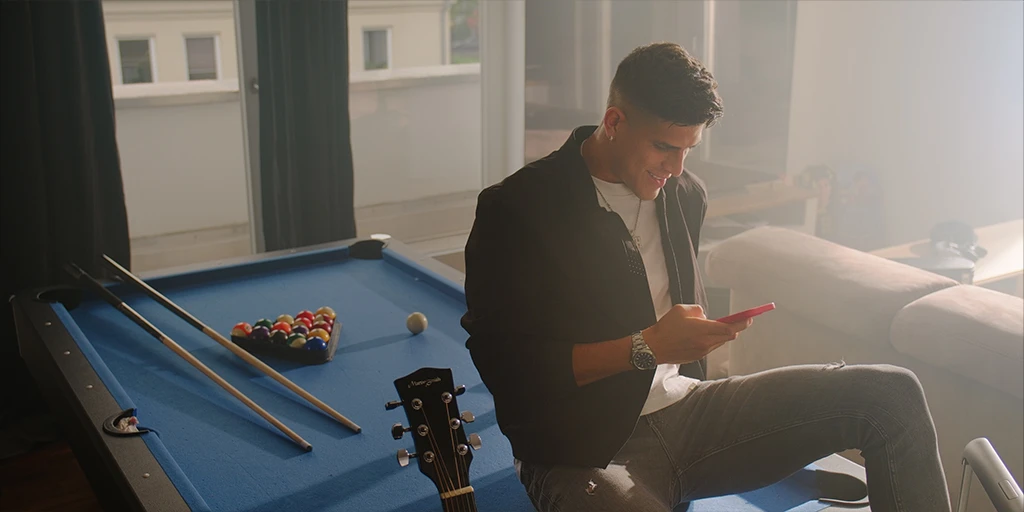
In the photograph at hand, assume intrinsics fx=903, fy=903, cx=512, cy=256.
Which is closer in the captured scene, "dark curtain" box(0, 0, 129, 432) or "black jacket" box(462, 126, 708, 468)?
"black jacket" box(462, 126, 708, 468)

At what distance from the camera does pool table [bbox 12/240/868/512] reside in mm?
1812

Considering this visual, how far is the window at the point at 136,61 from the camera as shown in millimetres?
4910

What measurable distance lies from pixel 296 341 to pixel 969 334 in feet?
5.67

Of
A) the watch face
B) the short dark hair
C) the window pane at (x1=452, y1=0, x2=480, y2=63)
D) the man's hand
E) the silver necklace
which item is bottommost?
the watch face

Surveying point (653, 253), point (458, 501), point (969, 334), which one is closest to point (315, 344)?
point (458, 501)

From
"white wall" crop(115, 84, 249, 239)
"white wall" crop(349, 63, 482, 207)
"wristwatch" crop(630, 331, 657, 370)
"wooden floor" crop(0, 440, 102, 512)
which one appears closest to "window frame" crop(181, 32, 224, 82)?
"white wall" crop(115, 84, 249, 239)

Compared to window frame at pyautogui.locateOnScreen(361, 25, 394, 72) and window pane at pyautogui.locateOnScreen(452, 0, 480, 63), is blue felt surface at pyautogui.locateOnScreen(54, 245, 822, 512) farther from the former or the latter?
window pane at pyautogui.locateOnScreen(452, 0, 480, 63)

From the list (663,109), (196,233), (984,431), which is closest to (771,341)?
(984,431)

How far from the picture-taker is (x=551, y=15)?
453 centimetres

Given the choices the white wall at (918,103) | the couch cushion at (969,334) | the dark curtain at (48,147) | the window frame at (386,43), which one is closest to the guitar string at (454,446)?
the couch cushion at (969,334)

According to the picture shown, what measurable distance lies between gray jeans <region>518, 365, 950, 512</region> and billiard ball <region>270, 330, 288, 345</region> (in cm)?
99

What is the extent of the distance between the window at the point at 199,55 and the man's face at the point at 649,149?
3952 millimetres

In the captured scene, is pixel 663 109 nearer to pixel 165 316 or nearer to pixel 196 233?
pixel 165 316

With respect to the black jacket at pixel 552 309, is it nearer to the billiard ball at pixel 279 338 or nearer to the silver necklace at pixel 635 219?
the silver necklace at pixel 635 219
